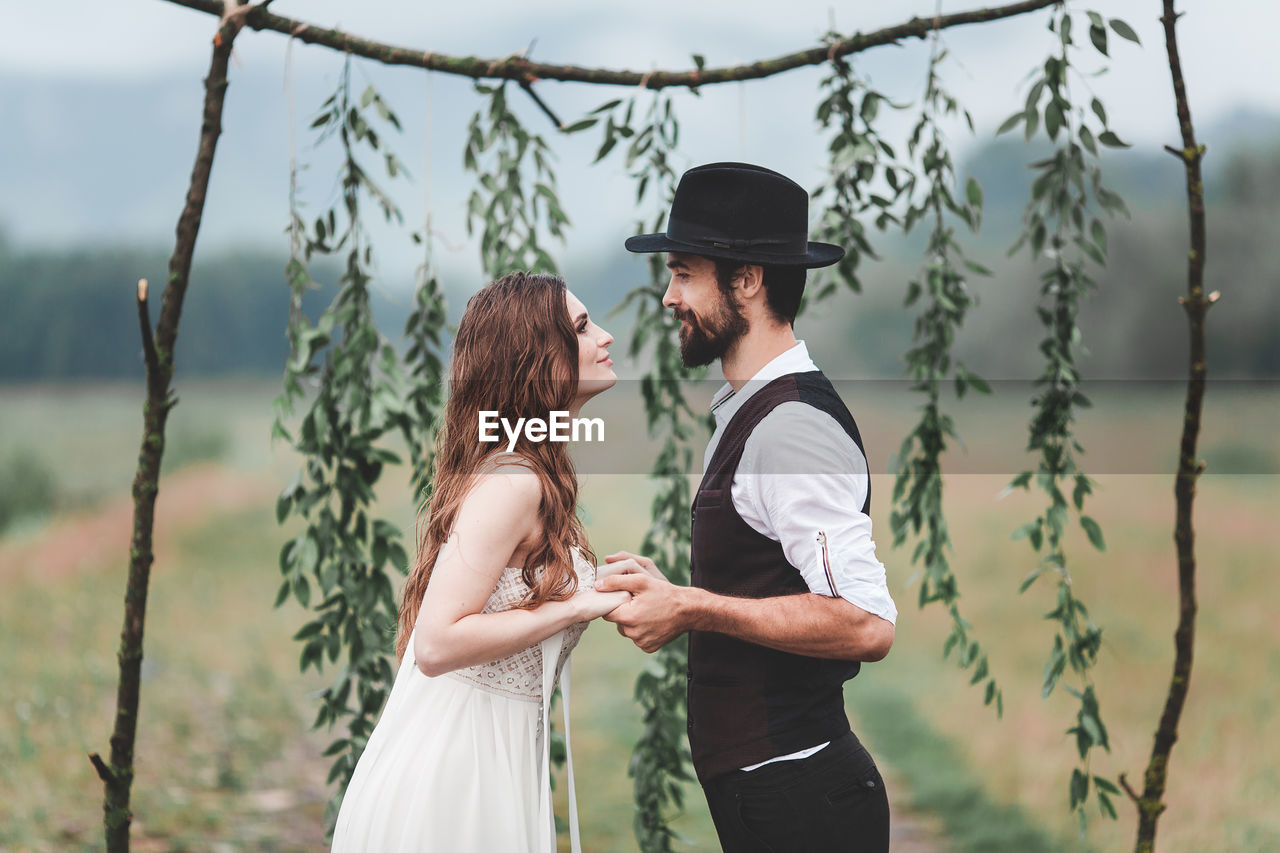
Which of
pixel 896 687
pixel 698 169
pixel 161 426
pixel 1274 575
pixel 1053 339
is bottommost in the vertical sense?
pixel 896 687

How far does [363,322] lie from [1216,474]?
5.38 meters

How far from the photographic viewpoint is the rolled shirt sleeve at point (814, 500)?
1.54 metres

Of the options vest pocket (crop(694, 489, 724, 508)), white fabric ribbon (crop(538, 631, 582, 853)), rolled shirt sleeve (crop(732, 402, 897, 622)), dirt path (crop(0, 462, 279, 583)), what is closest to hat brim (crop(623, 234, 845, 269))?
rolled shirt sleeve (crop(732, 402, 897, 622))

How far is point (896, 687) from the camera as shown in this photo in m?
5.77

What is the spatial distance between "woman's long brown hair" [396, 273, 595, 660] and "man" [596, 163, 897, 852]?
0.13 m

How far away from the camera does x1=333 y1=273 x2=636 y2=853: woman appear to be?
1.54 metres

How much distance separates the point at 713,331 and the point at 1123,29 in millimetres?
1220

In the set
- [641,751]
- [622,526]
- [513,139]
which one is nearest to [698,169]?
[513,139]

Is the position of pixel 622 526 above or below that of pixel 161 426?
below

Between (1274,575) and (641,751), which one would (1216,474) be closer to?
(1274,575)

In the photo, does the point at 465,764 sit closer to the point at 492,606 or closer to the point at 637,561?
the point at 492,606

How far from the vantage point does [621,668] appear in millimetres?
6145

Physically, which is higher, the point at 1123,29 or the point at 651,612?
the point at 1123,29

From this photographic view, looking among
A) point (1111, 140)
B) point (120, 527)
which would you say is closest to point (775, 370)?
point (1111, 140)
